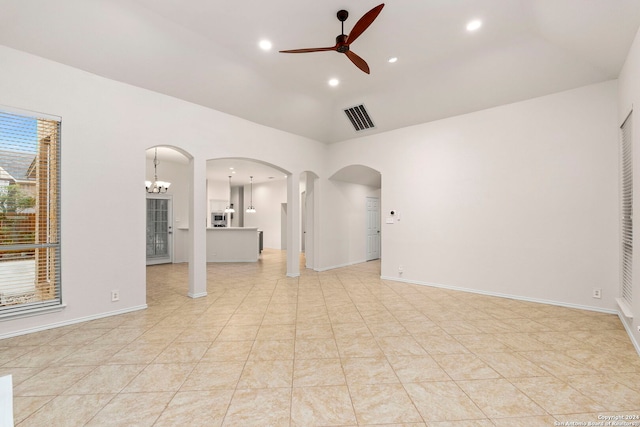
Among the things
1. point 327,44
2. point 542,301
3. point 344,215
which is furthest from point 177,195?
point 542,301

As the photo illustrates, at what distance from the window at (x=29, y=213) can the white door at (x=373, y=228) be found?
7.17 m

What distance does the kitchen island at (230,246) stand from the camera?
885 cm

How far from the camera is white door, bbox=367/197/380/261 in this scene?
29.2 feet

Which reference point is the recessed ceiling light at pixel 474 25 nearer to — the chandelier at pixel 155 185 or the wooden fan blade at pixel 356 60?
the wooden fan blade at pixel 356 60

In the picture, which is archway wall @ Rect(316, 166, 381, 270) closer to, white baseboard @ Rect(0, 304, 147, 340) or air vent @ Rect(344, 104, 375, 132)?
air vent @ Rect(344, 104, 375, 132)

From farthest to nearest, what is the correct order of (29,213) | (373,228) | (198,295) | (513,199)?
(373,228), (198,295), (513,199), (29,213)

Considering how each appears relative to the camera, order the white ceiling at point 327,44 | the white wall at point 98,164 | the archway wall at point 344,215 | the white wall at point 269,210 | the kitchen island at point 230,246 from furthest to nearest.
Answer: the white wall at point 269,210, the kitchen island at point 230,246, the archway wall at point 344,215, the white wall at point 98,164, the white ceiling at point 327,44

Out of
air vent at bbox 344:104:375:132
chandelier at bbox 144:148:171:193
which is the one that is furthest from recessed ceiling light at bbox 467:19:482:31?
chandelier at bbox 144:148:171:193

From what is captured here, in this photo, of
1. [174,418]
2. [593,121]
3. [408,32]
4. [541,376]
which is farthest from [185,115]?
[593,121]

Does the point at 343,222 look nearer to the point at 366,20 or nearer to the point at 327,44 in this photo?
the point at 327,44

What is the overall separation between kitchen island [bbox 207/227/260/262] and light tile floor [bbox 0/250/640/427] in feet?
14.7

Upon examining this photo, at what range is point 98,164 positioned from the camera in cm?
377

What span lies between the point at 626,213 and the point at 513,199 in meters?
1.31

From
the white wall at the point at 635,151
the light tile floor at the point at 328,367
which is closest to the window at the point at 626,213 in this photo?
the white wall at the point at 635,151
